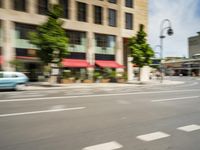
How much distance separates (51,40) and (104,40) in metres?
13.7

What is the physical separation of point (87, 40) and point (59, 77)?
7.20 metres

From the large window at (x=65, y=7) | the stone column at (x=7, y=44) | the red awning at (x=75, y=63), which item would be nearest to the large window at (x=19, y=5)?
the stone column at (x=7, y=44)

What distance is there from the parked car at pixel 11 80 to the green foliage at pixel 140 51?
15736mm

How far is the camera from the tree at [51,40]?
22.2 meters

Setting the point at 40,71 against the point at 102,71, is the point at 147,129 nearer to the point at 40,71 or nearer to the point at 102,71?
the point at 40,71

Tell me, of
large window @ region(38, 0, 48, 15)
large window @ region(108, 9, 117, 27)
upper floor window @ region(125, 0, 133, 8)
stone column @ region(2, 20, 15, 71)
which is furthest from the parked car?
upper floor window @ region(125, 0, 133, 8)

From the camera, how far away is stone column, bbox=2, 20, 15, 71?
26.2m

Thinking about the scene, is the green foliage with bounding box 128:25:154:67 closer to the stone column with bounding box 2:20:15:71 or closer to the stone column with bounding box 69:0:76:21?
the stone column with bounding box 69:0:76:21

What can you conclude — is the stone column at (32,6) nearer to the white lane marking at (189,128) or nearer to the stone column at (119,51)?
the stone column at (119,51)

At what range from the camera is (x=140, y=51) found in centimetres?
3091

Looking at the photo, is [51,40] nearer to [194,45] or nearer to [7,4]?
[7,4]

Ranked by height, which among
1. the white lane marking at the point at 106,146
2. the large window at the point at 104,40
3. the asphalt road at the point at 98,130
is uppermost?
the large window at the point at 104,40

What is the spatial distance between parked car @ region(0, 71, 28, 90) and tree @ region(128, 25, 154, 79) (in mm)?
15737

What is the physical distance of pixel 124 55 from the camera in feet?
128
